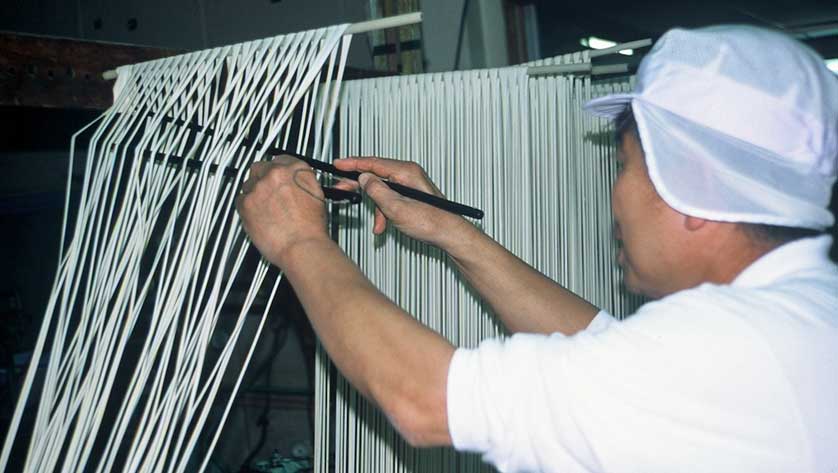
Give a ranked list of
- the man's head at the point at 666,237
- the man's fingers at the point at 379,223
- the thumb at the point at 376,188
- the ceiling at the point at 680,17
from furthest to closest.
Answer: the ceiling at the point at 680,17, the man's fingers at the point at 379,223, the thumb at the point at 376,188, the man's head at the point at 666,237

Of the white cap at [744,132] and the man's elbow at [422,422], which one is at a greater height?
the white cap at [744,132]

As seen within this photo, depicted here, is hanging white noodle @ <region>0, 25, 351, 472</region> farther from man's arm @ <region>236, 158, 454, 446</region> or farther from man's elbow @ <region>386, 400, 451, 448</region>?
man's elbow @ <region>386, 400, 451, 448</region>

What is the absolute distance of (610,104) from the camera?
89cm

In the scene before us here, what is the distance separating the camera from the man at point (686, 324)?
692 mm

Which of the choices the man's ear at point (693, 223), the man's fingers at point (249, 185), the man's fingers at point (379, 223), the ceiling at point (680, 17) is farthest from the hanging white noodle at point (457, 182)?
the ceiling at point (680, 17)

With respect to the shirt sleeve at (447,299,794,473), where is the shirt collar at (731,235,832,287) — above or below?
above

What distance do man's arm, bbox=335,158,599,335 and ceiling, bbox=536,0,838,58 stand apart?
2137 mm

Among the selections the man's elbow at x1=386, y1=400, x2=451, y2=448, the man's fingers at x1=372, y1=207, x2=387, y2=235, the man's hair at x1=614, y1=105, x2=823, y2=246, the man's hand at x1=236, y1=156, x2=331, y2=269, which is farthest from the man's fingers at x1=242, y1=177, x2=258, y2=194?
the man's hair at x1=614, y1=105, x2=823, y2=246

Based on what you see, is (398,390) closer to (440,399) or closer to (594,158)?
(440,399)

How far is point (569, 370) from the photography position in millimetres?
705

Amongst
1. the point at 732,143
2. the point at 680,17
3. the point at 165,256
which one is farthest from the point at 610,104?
the point at 680,17

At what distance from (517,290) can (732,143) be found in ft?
1.45

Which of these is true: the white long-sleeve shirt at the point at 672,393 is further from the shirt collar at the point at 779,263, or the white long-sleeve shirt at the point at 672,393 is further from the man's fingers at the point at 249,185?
the man's fingers at the point at 249,185

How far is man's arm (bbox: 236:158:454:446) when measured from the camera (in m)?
0.74
